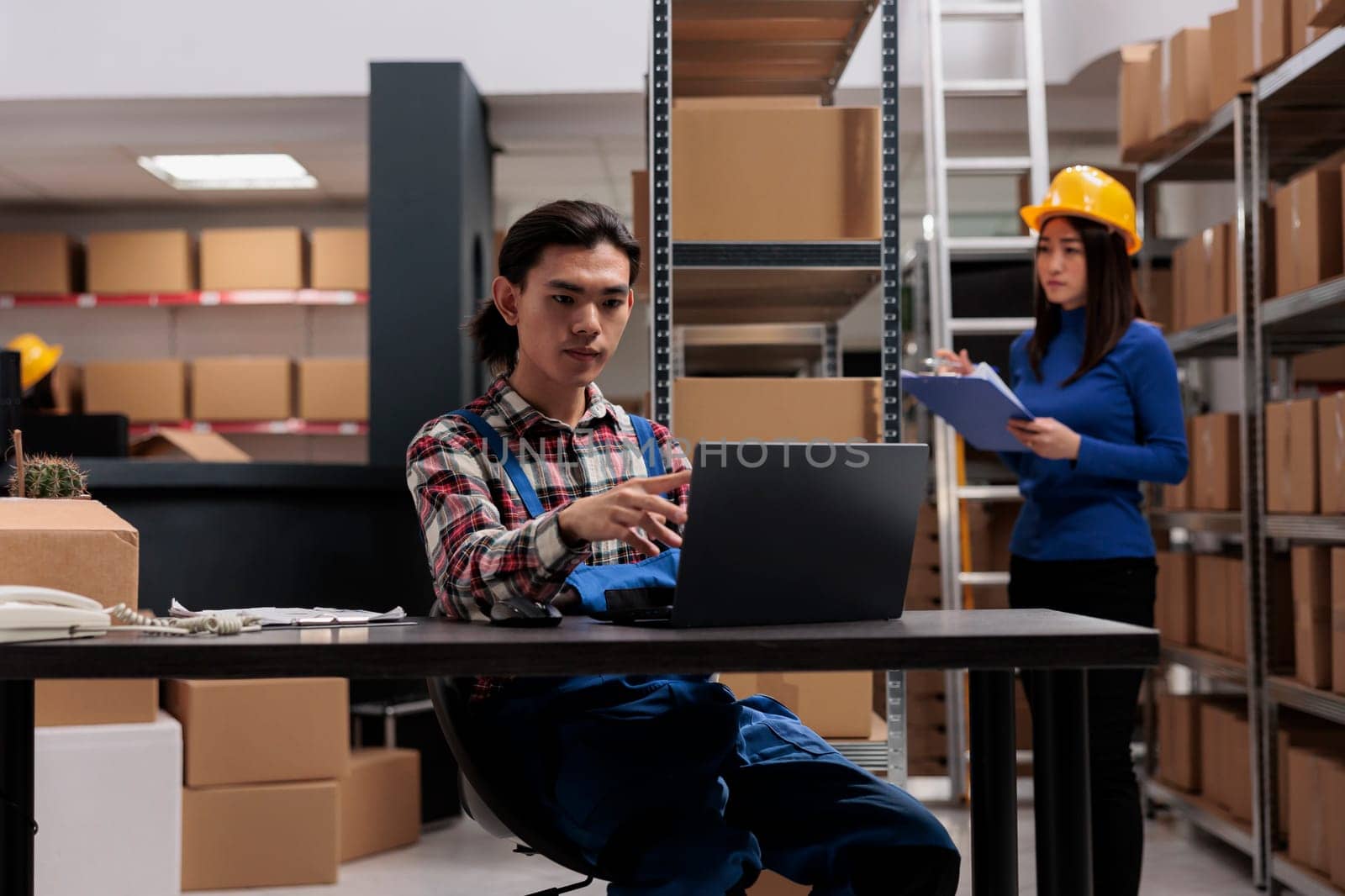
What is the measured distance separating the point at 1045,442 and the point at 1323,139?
1.59 metres

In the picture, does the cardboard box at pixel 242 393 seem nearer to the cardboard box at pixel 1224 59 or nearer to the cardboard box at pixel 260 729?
the cardboard box at pixel 260 729

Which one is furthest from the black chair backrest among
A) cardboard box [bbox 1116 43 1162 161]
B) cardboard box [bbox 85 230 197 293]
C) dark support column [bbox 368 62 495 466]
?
cardboard box [bbox 85 230 197 293]

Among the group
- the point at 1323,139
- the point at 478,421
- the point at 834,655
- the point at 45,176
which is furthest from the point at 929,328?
the point at 45,176

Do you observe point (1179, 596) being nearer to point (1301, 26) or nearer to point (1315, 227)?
point (1315, 227)

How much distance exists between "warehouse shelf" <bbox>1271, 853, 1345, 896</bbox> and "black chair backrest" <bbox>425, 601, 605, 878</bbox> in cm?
198

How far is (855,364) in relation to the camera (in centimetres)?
785

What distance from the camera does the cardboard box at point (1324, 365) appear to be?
4.34 metres

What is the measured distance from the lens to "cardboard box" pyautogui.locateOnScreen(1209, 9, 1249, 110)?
3.21 metres

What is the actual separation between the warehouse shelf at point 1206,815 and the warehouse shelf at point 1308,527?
0.76 metres

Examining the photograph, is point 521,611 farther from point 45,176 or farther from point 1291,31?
point 45,176

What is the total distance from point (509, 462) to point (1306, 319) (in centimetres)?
232

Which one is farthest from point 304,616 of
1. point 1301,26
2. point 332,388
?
point 332,388

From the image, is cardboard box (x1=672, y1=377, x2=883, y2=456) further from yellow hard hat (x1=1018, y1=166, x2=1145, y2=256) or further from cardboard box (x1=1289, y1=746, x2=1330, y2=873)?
cardboard box (x1=1289, y1=746, x2=1330, y2=873)

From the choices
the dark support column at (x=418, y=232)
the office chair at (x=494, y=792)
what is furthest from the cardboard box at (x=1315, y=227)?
the dark support column at (x=418, y=232)
